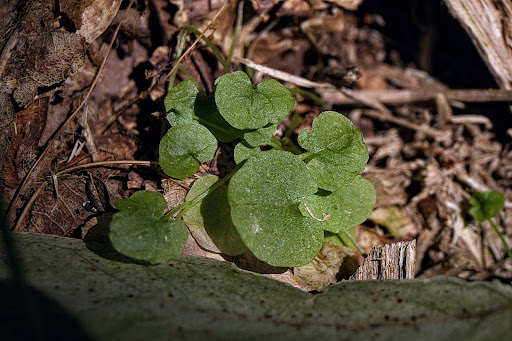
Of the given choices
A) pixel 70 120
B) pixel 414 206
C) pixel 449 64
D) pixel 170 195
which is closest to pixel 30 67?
pixel 70 120

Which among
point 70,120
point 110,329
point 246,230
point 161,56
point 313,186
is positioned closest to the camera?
point 110,329

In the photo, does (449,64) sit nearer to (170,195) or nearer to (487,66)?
(487,66)

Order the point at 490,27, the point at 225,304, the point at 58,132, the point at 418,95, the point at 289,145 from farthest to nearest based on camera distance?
1. the point at 418,95
2. the point at 490,27
3. the point at 289,145
4. the point at 58,132
5. the point at 225,304

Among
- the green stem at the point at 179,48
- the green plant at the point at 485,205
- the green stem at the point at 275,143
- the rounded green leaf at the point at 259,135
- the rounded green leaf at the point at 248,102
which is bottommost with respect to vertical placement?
the green plant at the point at 485,205

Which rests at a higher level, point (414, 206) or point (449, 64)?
point (449, 64)

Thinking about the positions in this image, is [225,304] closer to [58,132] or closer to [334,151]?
[334,151]

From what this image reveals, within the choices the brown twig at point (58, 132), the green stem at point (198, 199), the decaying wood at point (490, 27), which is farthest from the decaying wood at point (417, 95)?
the brown twig at point (58, 132)

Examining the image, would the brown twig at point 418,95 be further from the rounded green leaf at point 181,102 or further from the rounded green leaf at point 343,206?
the rounded green leaf at point 181,102

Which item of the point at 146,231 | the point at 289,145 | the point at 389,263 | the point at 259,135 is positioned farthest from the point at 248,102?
the point at 389,263
